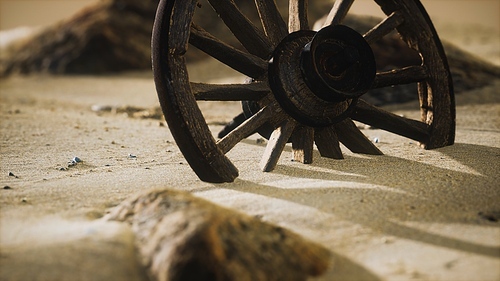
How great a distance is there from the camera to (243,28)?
3.01 meters

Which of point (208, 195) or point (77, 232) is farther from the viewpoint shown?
point (208, 195)

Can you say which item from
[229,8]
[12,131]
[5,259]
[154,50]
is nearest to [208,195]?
[154,50]

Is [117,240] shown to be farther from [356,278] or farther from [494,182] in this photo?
[494,182]

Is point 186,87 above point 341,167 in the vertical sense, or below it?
above

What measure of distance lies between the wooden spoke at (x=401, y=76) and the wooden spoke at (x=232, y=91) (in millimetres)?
767

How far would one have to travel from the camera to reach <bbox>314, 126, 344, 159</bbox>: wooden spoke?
3166mm

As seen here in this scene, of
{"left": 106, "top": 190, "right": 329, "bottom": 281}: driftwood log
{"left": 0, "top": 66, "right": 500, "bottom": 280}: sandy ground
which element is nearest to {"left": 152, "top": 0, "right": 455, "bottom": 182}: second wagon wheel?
{"left": 0, "top": 66, "right": 500, "bottom": 280}: sandy ground

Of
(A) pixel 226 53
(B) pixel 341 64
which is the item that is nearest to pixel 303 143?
(B) pixel 341 64

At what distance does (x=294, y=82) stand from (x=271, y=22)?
0.51 m

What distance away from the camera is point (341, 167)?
9.93 feet

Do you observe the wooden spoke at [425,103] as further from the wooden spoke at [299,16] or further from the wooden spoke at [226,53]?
the wooden spoke at [226,53]

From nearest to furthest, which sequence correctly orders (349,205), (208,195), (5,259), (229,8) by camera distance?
(5,259) < (349,205) < (208,195) < (229,8)

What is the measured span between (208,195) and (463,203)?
3.92ft

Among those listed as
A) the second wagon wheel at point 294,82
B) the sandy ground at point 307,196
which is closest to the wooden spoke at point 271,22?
the second wagon wheel at point 294,82
